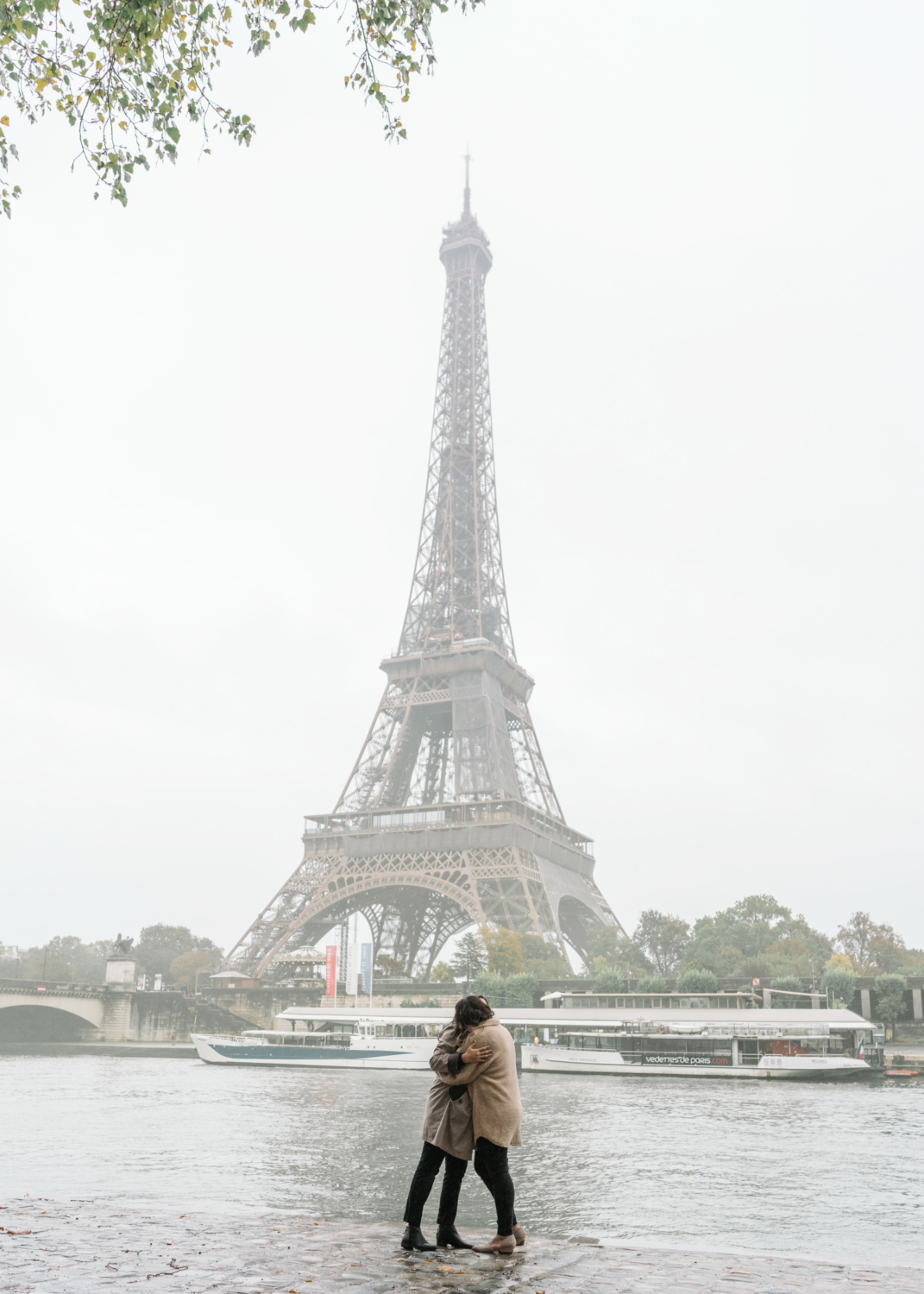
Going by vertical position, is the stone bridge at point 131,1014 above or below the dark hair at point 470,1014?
below

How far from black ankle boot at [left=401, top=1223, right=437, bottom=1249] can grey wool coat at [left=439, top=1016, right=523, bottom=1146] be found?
39.5 inches

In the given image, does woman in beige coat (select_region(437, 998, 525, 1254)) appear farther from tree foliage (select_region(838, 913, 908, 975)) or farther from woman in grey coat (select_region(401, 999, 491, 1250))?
tree foliage (select_region(838, 913, 908, 975))

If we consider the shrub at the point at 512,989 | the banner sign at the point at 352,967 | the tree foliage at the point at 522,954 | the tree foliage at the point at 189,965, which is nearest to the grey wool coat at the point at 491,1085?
the shrub at the point at 512,989

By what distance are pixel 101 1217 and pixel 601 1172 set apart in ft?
33.0

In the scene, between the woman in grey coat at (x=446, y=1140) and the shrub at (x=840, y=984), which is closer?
the woman in grey coat at (x=446, y=1140)

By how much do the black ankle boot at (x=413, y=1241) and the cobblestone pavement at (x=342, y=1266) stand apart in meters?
0.15

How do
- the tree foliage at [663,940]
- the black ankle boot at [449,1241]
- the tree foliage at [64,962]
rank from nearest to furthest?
the black ankle boot at [449,1241] → the tree foliage at [663,940] → the tree foliage at [64,962]

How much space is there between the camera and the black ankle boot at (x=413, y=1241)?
7.86 metres

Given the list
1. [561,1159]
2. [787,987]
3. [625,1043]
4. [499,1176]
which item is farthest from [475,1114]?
[787,987]

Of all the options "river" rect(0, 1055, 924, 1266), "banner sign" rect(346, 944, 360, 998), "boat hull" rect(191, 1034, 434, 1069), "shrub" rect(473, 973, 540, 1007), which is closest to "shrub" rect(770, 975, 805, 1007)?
"shrub" rect(473, 973, 540, 1007)

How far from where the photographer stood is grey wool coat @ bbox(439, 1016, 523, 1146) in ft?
24.8

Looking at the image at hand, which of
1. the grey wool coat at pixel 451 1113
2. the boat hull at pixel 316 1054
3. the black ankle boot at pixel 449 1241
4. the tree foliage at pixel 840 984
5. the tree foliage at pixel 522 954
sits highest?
the grey wool coat at pixel 451 1113

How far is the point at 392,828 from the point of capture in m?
69.2

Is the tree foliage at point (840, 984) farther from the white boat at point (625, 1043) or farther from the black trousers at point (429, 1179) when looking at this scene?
the black trousers at point (429, 1179)
